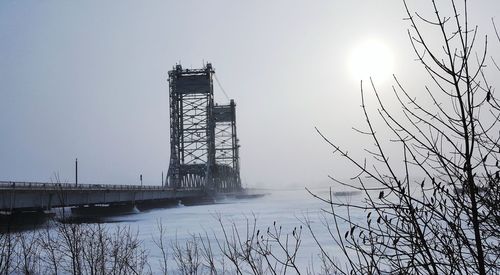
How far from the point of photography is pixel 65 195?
3725 centimetres

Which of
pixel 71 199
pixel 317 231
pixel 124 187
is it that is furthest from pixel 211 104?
pixel 317 231

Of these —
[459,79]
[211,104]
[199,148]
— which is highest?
[211,104]

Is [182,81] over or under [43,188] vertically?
over

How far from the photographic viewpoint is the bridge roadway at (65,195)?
1304 inches

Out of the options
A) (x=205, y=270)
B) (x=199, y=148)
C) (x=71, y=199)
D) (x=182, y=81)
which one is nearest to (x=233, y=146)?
(x=199, y=148)

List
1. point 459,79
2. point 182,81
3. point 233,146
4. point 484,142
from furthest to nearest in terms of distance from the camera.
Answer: point 233,146 → point 182,81 → point 484,142 → point 459,79

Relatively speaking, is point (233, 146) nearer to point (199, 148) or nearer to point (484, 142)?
point (199, 148)

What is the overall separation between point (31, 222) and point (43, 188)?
273 cm

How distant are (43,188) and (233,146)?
78788 mm

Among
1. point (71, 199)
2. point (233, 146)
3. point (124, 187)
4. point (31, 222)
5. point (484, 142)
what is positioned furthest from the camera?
point (233, 146)

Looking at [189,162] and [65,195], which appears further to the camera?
[189,162]

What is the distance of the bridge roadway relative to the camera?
1304 inches

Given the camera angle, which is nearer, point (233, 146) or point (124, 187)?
point (124, 187)

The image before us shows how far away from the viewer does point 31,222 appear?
37406 mm
